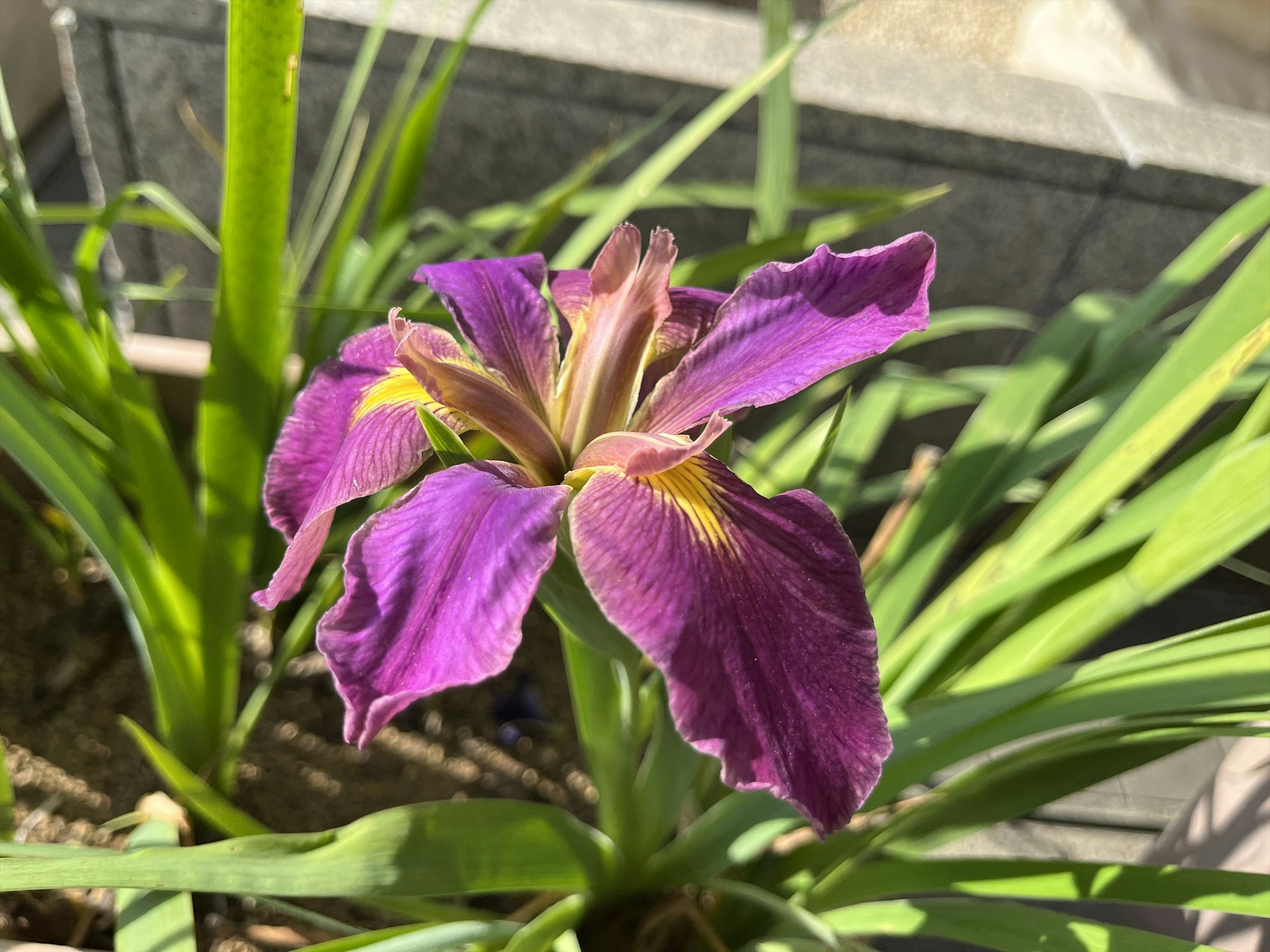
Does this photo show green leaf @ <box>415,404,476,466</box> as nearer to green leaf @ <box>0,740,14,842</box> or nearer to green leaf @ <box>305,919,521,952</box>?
green leaf @ <box>305,919,521,952</box>

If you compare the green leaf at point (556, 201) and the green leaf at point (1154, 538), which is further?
the green leaf at point (556, 201)

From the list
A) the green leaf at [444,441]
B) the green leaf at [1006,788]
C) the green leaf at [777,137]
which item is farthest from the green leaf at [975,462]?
the green leaf at [444,441]

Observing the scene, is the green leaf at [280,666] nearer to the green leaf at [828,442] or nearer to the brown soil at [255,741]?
the brown soil at [255,741]

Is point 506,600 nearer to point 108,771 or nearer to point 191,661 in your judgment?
point 191,661

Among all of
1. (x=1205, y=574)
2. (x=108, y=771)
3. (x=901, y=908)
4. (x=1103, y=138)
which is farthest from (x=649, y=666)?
(x=1205, y=574)

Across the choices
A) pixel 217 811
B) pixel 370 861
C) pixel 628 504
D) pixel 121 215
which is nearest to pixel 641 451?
pixel 628 504

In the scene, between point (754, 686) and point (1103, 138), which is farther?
point (1103, 138)
